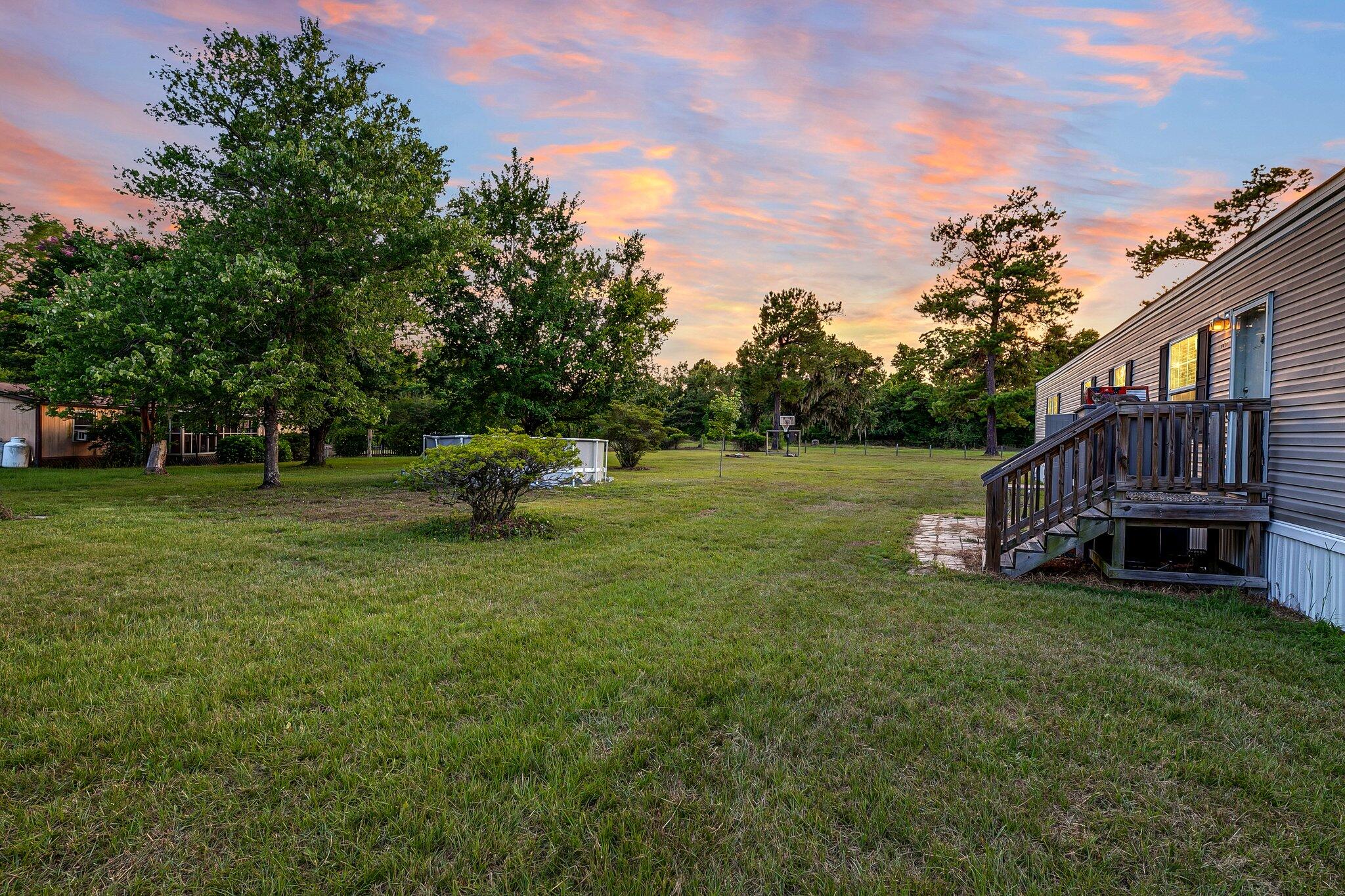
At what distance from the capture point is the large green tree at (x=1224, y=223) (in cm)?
2534

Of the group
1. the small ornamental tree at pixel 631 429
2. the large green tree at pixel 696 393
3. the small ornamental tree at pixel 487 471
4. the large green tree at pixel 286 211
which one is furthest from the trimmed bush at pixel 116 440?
the large green tree at pixel 696 393

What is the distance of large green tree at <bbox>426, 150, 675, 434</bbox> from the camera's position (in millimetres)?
16562

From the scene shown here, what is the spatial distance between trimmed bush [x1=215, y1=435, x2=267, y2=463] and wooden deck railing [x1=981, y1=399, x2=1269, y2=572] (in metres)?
26.6

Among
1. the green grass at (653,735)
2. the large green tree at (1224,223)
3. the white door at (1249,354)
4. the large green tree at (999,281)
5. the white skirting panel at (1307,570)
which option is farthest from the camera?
the large green tree at (999,281)

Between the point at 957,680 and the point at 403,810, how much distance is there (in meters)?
2.86

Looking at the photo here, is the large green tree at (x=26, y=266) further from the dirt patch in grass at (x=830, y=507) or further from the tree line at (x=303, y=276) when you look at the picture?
the dirt patch in grass at (x=830, y=507)

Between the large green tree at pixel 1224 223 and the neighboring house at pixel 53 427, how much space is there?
141 ft

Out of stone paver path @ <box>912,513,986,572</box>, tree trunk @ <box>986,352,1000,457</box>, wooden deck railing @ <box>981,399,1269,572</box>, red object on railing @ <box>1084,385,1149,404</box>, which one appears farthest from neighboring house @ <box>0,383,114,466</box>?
tree trunk @ <box>986,352,1000,457</box>

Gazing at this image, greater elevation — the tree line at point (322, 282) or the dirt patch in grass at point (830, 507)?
the tree line at point (322, 282)

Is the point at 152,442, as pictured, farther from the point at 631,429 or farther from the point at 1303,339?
the point at 1303,339

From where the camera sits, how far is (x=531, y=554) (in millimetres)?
6332

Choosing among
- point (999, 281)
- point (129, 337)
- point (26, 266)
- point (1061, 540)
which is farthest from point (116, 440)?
point (999, 281)

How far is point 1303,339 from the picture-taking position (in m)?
4.82

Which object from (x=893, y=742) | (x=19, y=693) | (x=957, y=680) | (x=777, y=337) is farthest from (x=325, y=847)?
(x=777, y=337)
